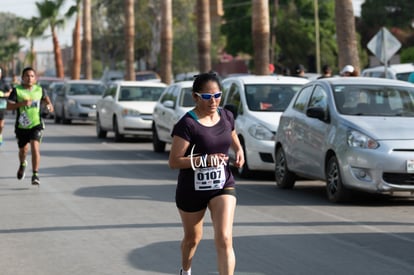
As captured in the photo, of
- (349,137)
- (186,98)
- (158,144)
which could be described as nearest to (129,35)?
(158,144)

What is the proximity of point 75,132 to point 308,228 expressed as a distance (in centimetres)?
2323

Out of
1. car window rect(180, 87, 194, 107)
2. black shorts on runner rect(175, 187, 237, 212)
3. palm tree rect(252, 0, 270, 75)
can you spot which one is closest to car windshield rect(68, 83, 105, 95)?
palm tree rect(252, 0, 270, 75)

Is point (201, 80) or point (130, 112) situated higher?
point (201, 80)

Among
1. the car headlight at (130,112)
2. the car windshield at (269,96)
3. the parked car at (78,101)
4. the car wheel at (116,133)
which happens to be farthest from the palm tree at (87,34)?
the car windshield at (269,96)

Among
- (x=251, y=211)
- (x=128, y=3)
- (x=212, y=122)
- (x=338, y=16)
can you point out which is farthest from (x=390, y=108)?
(x=128, y=3)

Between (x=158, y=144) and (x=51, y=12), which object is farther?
(x=51, y=12)

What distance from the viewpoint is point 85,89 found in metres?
40.2

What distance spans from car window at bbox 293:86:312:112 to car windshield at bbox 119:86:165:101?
43.7ft

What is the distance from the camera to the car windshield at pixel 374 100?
1454cm

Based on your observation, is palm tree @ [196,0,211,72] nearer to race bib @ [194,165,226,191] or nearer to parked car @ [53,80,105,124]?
parked car @ [53,80,105,124]

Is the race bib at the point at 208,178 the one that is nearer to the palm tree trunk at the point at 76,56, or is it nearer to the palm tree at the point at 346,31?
the palm tree at the point at 346,31

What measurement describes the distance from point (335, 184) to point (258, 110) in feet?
14.4

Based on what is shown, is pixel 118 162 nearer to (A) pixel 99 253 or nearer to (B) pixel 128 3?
(A) pixel 99 253

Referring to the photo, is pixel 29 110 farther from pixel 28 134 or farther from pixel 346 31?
pixel 346 31
